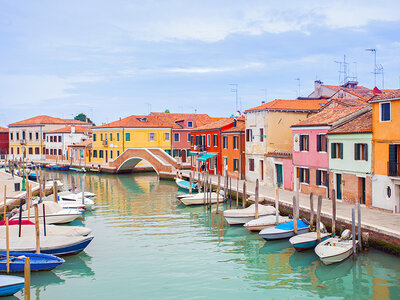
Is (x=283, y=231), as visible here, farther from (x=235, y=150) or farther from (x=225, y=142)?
(x=225, y=142)

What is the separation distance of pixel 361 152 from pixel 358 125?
4.54 feet

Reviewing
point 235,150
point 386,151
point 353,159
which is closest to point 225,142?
point 235,150

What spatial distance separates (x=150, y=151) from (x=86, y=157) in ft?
51.0

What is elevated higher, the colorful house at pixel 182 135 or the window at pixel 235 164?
the colorful house at pixel 182 135

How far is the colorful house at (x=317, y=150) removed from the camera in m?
22.1

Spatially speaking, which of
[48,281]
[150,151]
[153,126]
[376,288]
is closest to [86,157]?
[153,126]

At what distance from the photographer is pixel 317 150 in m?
23.1

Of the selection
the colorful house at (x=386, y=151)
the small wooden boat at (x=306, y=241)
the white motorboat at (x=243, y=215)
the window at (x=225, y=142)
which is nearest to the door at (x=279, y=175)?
the white motorboat at (x=243, y=215)

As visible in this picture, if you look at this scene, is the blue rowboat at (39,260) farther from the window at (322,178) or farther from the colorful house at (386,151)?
the window at (322,178)

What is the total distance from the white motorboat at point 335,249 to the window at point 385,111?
18.4 feet

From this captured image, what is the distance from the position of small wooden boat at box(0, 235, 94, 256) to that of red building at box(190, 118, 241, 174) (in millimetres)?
22640

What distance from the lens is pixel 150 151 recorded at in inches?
1725

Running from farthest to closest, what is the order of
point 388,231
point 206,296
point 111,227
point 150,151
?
point 150,151 < point 111,227 < point 388,231 < point 206,296

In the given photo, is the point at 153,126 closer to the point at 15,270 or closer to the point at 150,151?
the point at 150,151
